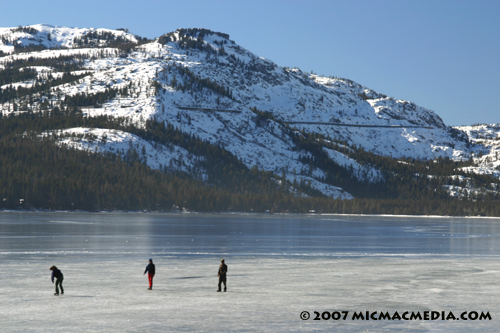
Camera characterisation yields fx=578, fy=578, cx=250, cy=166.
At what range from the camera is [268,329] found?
87.7 feet

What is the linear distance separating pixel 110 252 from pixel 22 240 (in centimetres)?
2045

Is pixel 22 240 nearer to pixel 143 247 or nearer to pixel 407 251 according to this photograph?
pixel 143 247

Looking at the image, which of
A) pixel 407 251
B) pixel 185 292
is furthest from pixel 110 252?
pixel 407 251

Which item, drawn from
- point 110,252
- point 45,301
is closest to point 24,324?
point 45,301

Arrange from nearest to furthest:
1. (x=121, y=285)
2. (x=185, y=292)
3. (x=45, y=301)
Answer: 1. (x=45, y=301)
2. (x=185, y=292)
3. (x=121, y=285)

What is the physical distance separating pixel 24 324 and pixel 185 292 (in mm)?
11187

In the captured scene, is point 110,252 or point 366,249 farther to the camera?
point 366,249

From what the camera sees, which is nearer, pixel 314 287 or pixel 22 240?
pixel 314 287

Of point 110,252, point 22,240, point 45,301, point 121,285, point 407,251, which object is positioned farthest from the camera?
point 22,240

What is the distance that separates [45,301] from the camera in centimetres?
3278

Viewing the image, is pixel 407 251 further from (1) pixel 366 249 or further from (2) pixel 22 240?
(2) pixel 22 240

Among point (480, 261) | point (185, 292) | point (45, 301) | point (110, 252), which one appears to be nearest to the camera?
point (45, 301)

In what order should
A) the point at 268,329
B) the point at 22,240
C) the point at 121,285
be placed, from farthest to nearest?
the point at 22,240
the point at 121,285
the point at 268,329

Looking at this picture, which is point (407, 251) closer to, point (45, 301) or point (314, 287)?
point (314, 287)
